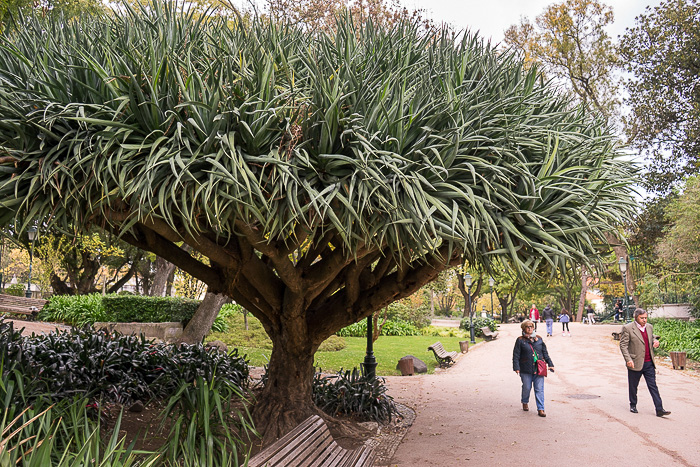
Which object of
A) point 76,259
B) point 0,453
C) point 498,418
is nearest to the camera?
point 0,453

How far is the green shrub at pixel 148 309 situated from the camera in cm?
1830

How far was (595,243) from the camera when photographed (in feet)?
20.1

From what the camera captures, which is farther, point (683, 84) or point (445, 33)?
point (683, 84)

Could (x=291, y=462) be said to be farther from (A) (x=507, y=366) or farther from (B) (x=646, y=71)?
(B) (x=646, y=71)

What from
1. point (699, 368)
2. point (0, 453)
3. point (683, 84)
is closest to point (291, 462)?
point (0, 453)

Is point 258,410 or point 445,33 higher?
point 445,33

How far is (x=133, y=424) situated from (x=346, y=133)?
4919mm

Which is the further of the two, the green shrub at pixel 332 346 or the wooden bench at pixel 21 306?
the wooden bench at pixel 21 306

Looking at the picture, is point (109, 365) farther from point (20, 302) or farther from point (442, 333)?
point (442, 333)

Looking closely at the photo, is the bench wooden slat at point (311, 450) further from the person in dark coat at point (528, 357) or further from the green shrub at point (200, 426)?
the person in dark coat at point (528, 357)

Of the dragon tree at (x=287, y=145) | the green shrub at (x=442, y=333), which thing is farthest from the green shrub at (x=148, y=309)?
the green shrub at (x=442, y=333)

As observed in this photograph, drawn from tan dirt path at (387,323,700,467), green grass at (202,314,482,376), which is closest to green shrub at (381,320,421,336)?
green grass at (202,314,482,376)

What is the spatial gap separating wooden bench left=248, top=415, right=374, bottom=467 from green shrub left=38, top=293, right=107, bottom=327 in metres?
16.3

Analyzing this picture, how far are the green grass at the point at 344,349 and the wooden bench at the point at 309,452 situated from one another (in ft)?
25.3
